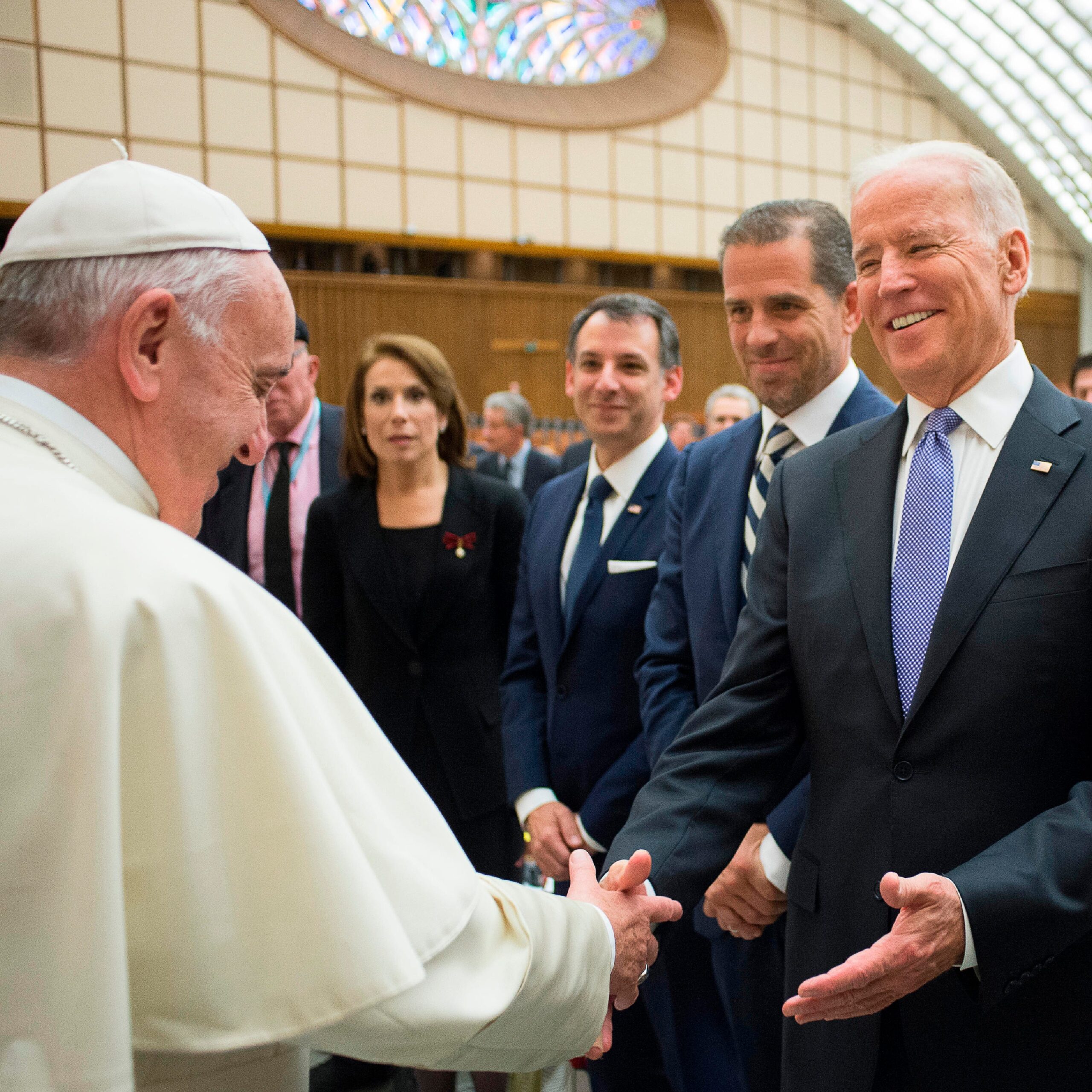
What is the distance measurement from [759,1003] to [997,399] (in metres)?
1.39

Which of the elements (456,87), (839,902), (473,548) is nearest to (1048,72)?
(456,87)

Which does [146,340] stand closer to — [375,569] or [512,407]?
[375,569]

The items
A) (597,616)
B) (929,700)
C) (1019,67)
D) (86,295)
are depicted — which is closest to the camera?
(86,295)

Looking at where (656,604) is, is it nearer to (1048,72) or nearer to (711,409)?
(711,409)

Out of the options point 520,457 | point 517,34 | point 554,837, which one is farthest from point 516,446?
point 517,34

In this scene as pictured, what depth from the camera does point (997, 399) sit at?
173 centimetres

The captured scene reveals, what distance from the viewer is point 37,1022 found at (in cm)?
95

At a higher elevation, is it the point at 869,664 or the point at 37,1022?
the point at 869,664

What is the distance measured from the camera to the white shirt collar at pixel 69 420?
125 centimetres

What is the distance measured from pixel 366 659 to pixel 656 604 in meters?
1.22

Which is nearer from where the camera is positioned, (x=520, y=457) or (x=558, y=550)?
(x=558, y=550)

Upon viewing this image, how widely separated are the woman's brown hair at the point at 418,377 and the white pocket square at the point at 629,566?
1150 mm

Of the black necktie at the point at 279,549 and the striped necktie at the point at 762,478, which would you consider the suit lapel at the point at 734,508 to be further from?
the black necktie at the point at 279,549

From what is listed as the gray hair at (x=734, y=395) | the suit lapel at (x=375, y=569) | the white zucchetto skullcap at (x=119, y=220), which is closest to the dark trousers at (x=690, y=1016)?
the suit lapel at (x=375, y=569)
